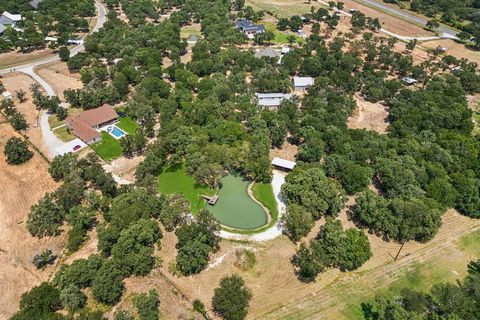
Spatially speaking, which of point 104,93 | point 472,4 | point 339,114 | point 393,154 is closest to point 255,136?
point 339,114

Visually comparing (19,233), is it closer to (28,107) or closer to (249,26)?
(28,107)

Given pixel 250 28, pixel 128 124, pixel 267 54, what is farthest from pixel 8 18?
pixel 267 54

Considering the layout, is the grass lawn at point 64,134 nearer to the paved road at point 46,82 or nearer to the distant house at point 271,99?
the paved road at point 46,82

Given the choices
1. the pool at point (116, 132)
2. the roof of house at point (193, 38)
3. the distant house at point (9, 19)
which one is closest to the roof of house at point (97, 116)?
the pool at point (116, 132)

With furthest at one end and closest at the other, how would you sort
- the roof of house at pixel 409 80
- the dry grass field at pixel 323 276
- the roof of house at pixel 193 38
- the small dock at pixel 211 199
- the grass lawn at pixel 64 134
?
the roof of house at pixel 193 38
the roof of house at pixel 409 80
the grass lawn at pixel 64 134
the small dock at pixel 211 199
the dry grass field at pixel 323 276

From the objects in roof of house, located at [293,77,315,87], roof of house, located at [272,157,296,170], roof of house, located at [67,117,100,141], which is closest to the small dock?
roof of house, located at [272,157,296,170]

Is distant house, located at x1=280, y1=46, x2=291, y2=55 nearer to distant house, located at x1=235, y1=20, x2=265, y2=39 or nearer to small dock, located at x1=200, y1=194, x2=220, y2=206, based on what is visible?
distant house, located at x1=235, y1=20, x2=265, y2=39
